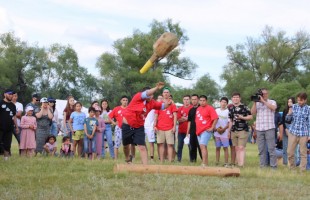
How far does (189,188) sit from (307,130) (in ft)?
16.6

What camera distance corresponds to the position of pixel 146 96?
10219 mm

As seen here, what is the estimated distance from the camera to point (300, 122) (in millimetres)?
11711

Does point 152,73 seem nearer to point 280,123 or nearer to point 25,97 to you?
point 25,97

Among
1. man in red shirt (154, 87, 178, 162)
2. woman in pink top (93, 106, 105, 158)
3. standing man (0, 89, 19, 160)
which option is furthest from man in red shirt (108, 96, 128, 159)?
standing man (0, 89, 19, 160)

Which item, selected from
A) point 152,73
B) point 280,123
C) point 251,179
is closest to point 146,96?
point 251,179

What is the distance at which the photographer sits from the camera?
40.0ft

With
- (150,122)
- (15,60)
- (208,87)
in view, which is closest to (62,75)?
(15,60)

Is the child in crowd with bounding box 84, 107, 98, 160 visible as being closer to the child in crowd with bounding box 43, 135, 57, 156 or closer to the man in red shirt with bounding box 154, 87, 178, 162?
the child in crowd with bounding box 43, 135, 57, 156

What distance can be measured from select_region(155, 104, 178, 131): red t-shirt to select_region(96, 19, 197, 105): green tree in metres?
43.2

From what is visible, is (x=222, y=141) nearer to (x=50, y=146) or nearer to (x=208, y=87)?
(x=50, y=146)

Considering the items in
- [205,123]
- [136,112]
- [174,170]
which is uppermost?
[136,112]

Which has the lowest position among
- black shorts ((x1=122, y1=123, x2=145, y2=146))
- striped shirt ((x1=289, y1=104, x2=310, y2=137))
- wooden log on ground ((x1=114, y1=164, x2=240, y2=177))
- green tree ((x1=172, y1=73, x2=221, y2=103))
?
wooden log on ground ((x1=114, y1=164, x2=240, y2=177))

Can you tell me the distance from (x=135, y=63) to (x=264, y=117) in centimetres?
4779

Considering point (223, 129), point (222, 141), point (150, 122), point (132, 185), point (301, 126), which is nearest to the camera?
point (132, 185)
